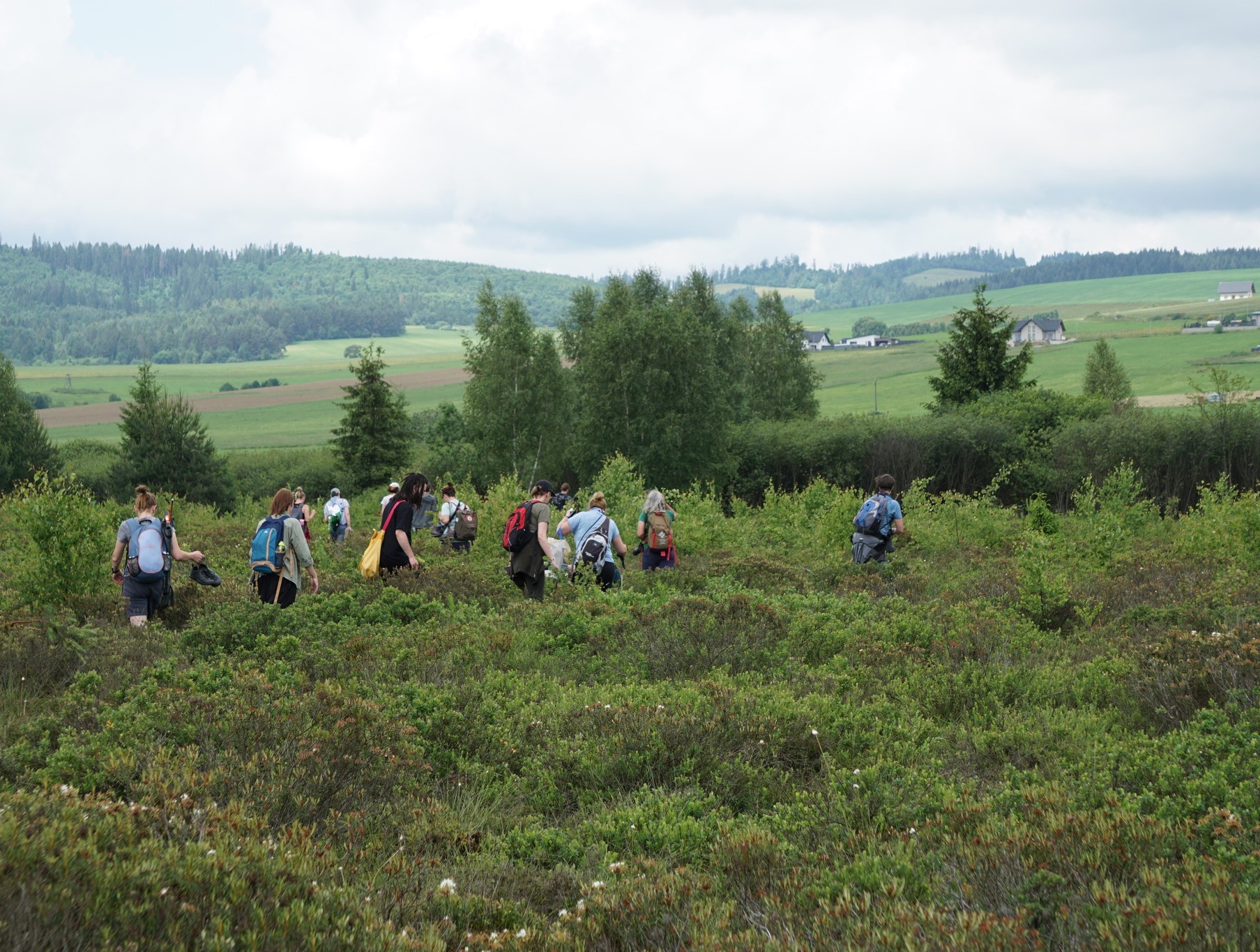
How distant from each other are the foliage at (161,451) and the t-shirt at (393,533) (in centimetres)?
3224

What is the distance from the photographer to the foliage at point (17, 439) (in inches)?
1560

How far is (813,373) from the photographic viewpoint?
57.9 m

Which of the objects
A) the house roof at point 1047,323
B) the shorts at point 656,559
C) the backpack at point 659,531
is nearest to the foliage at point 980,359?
the shorts at point 656,559

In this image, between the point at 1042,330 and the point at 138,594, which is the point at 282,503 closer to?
the point at 138,594

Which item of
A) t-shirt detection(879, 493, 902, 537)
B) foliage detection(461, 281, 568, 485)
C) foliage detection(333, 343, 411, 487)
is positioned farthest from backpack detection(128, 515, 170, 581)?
foliage detection(333, 343, 411, 487)

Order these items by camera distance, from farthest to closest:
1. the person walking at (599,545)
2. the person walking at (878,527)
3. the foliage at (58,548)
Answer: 1. the person walking at (878,527)
2. the person walking at (599,545)
3. the foliage at (58,548)

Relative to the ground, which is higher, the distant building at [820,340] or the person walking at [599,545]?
the distant building at [820,340]

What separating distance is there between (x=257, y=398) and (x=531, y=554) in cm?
12282

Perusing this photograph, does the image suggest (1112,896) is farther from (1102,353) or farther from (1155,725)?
(1102,353)

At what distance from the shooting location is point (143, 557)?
29.3 ft

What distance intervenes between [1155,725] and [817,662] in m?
2.69

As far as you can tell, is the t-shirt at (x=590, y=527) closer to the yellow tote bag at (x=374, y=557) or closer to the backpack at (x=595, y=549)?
the backpack at (x=595, y=549)

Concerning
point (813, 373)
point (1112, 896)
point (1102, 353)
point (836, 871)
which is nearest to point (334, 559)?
point (836, 871)

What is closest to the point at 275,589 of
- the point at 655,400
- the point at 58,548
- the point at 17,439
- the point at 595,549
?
the point at 58,548
